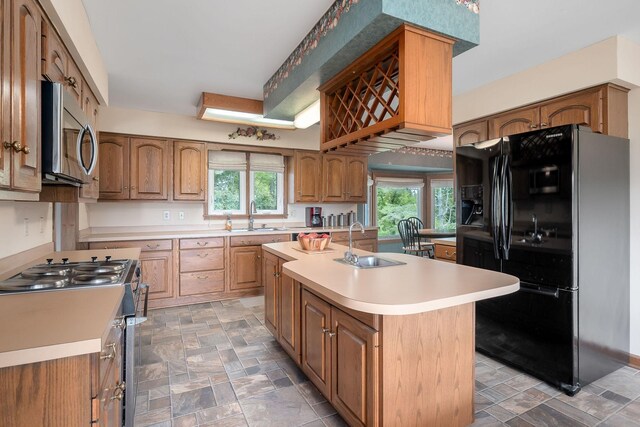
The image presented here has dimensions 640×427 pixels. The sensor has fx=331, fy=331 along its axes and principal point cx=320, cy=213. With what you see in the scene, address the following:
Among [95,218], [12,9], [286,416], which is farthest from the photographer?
[95,218]

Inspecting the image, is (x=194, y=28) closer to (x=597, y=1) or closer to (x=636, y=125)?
(x=597, y=1)

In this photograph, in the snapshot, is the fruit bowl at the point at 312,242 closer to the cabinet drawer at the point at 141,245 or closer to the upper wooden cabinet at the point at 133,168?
the cabinet drawer at the point at 141,245

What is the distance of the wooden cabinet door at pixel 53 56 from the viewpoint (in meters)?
1.52

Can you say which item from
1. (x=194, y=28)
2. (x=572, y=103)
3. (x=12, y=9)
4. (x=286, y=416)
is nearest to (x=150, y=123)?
(x=194, y=28)

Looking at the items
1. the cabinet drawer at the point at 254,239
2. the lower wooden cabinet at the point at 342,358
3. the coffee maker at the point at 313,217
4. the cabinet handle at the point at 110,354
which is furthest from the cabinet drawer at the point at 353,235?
the cabinet handle at the point at 110,354

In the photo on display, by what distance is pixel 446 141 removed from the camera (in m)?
5.89

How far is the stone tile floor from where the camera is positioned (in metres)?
1.93

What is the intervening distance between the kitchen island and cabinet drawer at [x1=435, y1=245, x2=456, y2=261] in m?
1.48

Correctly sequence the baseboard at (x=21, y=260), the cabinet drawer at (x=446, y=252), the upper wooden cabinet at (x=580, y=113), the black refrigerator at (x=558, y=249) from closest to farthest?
the baseboard at (x=21, y=260), the black refrigerator at (x=558, y=249), the upper wooden cabinet at (x=580, y=113), the cabinet drawer at (x=446, y=252)

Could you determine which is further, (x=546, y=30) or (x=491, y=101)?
(x=491, y=101)

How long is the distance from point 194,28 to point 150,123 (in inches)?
88.1

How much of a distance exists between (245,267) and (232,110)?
78.4 inches

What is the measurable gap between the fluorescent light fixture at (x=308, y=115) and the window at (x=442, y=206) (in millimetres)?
5007

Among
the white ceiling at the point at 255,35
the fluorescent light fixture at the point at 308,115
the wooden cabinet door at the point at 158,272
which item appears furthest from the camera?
the wooden cabinet door at the point at 158,272
